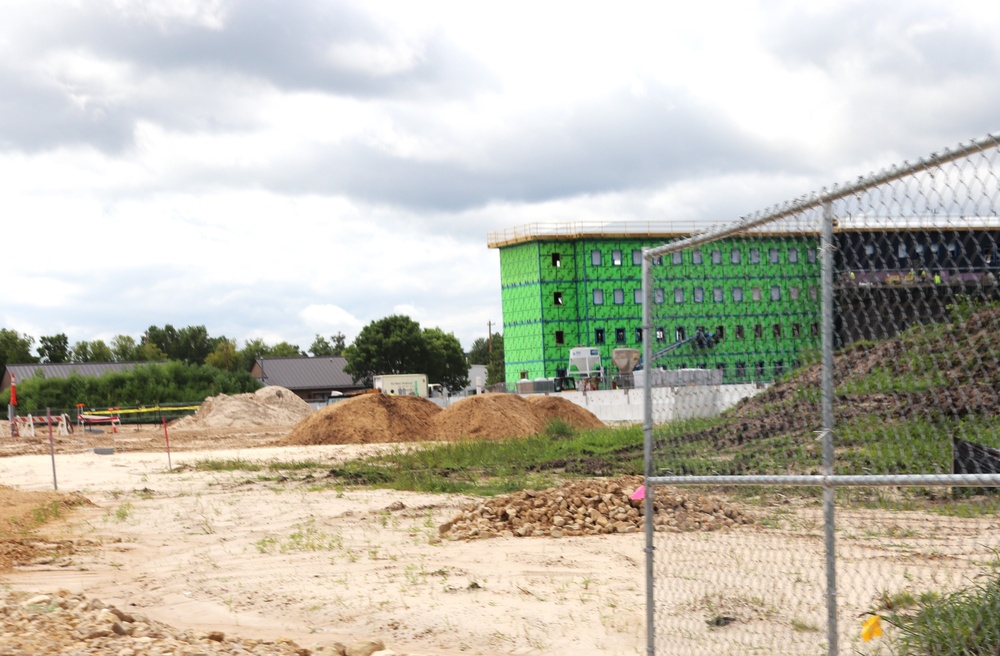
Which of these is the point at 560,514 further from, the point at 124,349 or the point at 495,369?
the point at 124,349

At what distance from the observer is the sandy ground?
7832mm

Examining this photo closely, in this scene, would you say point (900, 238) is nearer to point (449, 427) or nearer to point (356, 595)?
point (356, 595)

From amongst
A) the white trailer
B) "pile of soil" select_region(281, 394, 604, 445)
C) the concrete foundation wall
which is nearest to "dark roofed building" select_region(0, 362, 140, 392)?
the white trailer

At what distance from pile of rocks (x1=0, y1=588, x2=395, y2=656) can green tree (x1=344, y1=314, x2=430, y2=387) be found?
83481mm

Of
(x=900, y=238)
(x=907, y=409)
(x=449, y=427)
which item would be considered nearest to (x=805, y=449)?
(x=907, y=409)

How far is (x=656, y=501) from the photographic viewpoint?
12.3 meters

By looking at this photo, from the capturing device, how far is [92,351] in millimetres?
118750

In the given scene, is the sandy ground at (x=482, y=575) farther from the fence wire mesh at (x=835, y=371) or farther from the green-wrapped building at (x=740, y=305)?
the green-wrapped building at (x=740, y=305)

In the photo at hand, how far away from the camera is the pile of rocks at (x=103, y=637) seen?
22.4ft

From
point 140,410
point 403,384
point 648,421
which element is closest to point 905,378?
point 648,421

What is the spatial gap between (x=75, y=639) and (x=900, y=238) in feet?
19.5

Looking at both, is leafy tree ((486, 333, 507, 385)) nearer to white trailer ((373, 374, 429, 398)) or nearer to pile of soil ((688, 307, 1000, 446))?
white trailer ((373, 374, 429, 398))

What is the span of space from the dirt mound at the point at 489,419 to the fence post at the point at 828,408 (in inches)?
1206

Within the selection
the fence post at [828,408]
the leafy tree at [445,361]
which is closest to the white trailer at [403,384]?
the leafy tree at [445,361]
